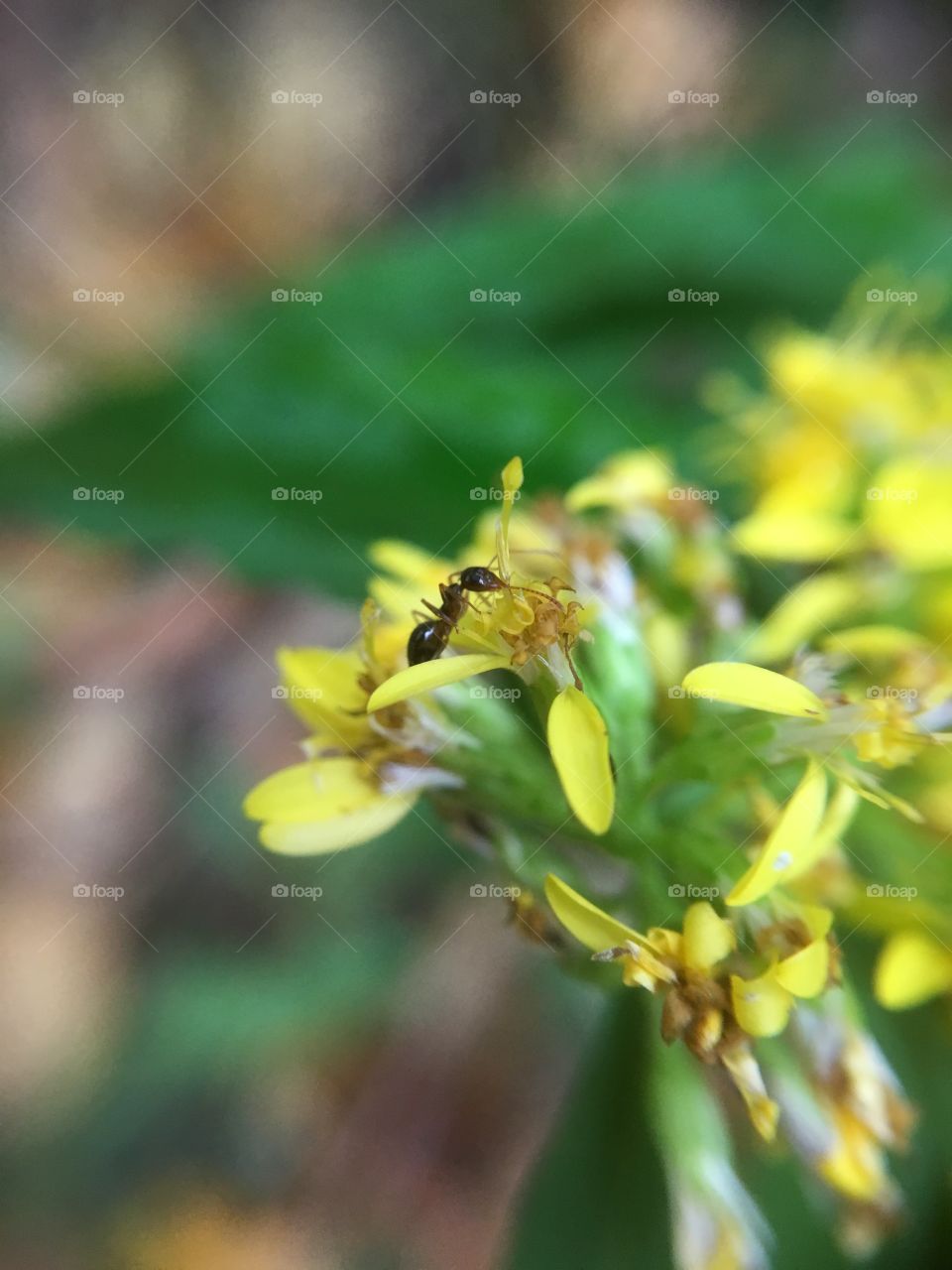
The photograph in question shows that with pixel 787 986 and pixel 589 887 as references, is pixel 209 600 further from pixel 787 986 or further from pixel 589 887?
pixel 787 986

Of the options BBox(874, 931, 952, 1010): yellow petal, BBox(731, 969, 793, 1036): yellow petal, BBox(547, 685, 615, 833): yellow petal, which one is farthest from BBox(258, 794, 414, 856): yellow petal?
BBox(874, 931, 952, 1010): yellow petal

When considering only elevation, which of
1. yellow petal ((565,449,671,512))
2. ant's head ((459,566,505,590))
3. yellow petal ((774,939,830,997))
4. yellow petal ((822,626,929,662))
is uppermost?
yellow petal ((565,449,671,512))

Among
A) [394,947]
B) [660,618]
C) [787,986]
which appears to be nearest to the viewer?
[787,986]

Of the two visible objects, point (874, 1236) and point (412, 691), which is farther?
point (874, 1236)

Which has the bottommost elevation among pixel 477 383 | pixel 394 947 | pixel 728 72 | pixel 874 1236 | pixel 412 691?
pixel 874 1236

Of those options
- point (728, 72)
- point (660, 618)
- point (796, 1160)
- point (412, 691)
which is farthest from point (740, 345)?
point (796, 1160)

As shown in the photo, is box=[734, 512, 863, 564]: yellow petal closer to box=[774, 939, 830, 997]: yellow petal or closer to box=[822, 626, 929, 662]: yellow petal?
box=[822, 626, 929, 662]: yellow petal
